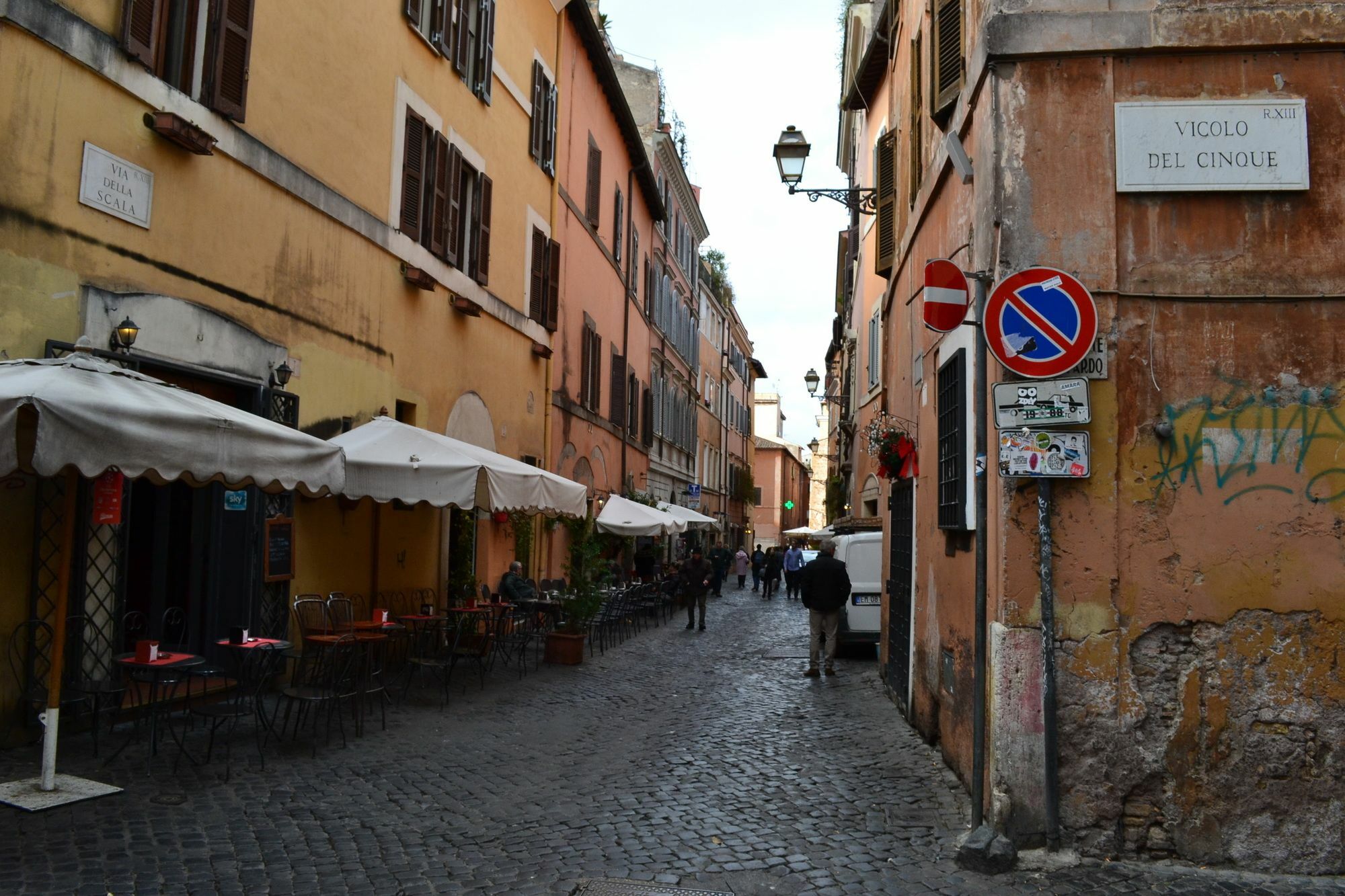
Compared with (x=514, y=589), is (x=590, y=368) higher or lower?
higher

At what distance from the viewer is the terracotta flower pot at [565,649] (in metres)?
12.9

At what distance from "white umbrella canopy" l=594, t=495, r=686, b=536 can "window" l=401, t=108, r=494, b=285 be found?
4.77 meters

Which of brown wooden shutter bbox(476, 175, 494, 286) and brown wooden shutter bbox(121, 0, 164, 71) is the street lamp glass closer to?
brown wooden shutter bbox(476, 175, 494, 286)

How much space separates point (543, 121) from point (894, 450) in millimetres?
10658

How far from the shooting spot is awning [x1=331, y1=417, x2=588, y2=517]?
9.12 meters

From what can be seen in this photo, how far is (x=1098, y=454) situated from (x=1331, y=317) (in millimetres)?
1405

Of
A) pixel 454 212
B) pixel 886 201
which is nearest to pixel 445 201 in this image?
pixel 454 212

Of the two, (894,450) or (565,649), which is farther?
(565,649)

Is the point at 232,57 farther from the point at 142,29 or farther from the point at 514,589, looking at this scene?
the point at 514,589

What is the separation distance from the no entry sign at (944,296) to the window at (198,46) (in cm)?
572

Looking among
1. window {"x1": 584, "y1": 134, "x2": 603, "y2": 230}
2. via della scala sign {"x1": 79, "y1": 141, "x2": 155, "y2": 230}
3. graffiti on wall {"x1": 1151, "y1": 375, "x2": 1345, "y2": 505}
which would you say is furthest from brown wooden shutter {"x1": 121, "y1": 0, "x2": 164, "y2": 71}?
window {"x1": 584, "y1": 134, "x2": 603, "y2": 230}

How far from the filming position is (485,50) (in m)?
14.8

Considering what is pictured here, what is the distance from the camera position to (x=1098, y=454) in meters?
5.50

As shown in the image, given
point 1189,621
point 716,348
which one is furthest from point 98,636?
point 716,348
